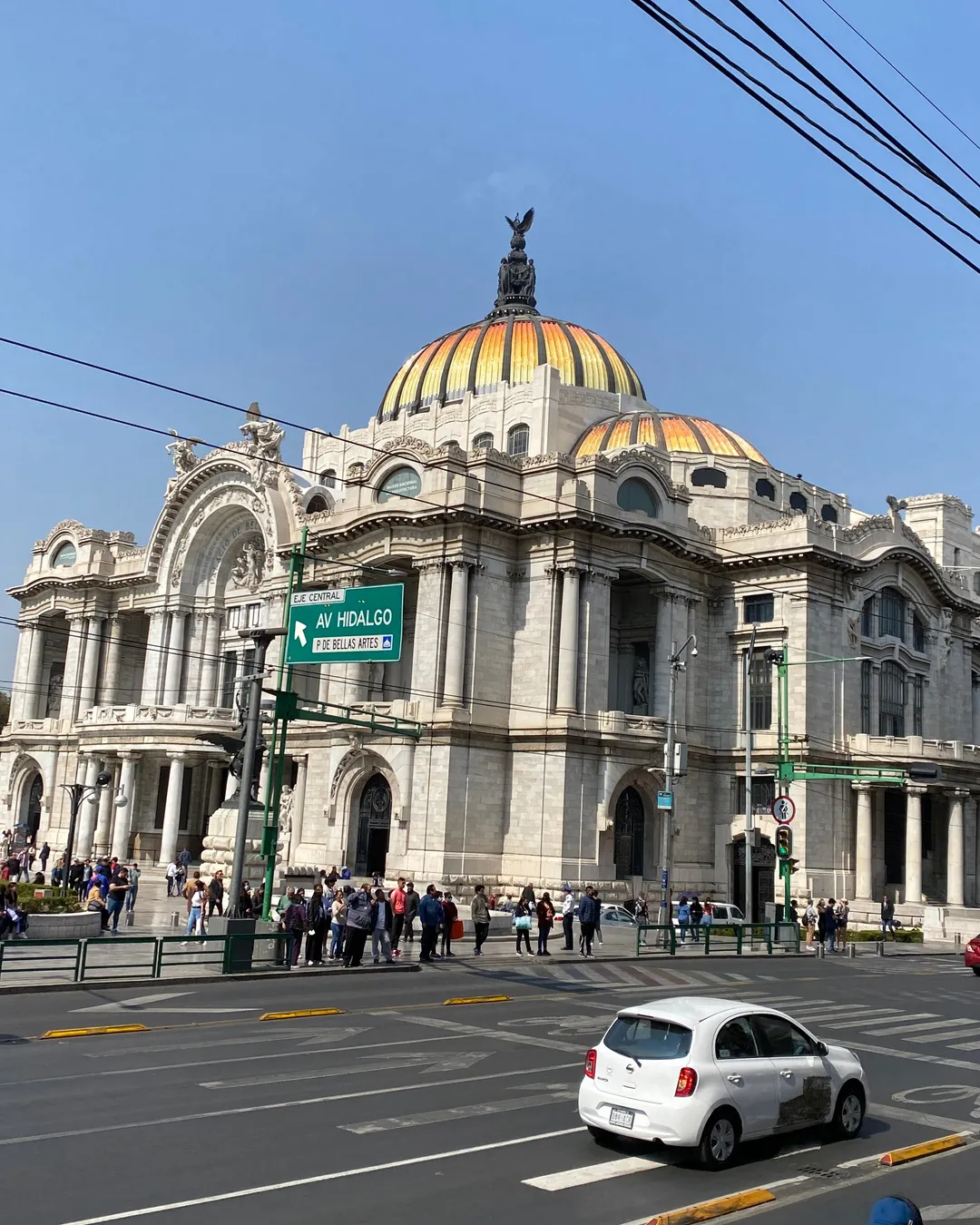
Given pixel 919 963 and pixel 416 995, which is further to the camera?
pixel 919 963

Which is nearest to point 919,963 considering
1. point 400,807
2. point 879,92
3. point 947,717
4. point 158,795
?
point 400,807

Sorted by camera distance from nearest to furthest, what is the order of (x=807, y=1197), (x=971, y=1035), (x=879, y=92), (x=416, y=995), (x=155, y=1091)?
(x=807, y=1197) < (x=879, y=92) < (x=155, y=1091) < (x=971, y=1035) < (x=416, y=995)

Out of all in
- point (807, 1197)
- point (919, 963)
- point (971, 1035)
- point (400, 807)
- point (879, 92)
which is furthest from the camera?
point (400, 807)

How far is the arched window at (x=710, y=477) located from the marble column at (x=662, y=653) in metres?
8.97

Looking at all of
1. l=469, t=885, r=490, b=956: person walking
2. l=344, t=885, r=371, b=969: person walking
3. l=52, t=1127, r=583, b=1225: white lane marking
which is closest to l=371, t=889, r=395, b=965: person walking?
l=344, t=885, r=371, b=969: person walking

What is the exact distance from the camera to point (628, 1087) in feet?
37.3

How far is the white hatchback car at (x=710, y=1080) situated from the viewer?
11039mm

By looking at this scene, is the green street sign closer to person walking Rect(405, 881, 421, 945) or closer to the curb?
person walking Rect(405, 881, 421, 945)

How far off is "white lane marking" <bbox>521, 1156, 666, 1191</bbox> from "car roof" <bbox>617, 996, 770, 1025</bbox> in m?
1.27

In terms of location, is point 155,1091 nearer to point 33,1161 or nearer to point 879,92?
point 33,1161

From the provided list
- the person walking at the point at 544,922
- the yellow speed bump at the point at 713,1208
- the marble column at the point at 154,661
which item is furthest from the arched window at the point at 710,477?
the yellow speed bump at the point at 713,1208

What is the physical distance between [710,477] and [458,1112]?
49.6m

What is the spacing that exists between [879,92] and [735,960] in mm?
27301

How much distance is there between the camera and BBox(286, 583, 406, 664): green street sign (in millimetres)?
28000
